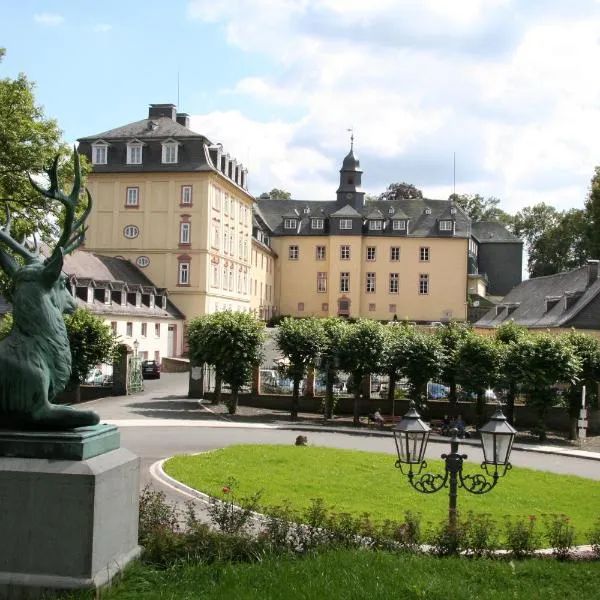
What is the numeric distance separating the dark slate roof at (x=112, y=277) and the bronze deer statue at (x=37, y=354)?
38234 millimetres

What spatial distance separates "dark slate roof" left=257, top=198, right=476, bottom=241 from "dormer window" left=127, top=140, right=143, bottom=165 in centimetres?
2529

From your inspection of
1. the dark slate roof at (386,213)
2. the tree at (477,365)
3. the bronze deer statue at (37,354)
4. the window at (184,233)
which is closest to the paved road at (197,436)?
the tree at (477,365)

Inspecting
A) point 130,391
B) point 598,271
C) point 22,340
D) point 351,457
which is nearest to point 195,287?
point 130,391

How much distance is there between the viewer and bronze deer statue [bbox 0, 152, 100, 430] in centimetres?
777

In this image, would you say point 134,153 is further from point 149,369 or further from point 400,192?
point 400,192

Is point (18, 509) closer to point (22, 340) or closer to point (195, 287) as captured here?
point (22, 340)

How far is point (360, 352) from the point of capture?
114ft

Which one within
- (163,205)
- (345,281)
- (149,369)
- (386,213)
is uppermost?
(386,213)

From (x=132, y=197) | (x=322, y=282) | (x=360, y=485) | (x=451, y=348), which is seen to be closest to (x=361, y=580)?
(x=360, y=485)

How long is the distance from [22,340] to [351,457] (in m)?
15.9

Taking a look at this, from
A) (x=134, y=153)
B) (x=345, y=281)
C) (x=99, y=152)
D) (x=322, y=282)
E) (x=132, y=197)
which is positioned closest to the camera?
(x=134, y=153)

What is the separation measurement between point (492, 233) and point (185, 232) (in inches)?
1683

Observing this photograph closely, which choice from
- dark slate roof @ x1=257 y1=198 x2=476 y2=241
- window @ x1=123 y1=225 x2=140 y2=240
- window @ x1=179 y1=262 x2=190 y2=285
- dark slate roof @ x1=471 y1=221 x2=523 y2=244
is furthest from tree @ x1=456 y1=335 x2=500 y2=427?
dark slate roof @ x1=471 y1=221 x2=523 y2=244

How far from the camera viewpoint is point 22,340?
25.9ft
